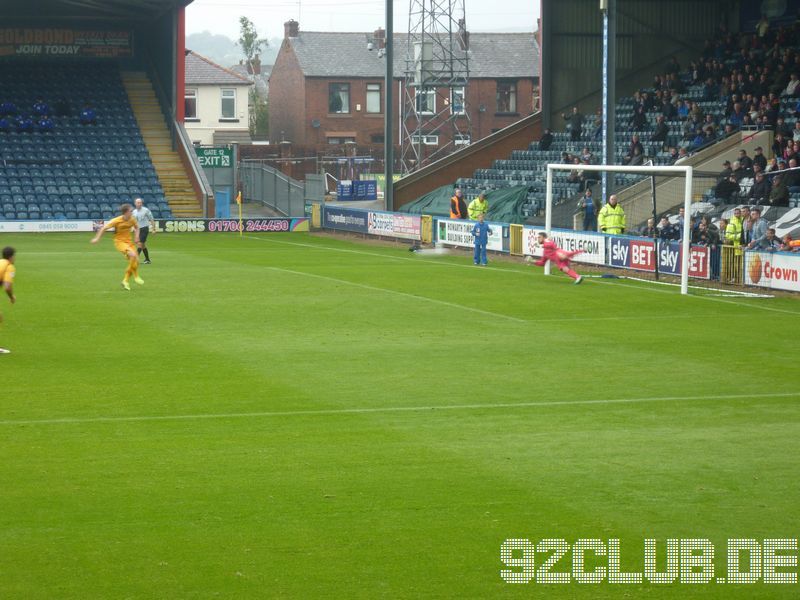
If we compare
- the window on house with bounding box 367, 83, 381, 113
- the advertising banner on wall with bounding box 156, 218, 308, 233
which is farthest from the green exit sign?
the window on house with bounding box 367, 83, 381, 113

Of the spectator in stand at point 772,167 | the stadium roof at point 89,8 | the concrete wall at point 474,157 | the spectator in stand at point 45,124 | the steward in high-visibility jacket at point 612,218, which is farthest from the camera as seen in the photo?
the spectator in stand at point 45,124

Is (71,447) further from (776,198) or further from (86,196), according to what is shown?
(86,196)

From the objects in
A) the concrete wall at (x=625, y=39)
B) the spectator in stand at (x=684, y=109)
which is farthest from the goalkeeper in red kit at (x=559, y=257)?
the concrete wall at (x=625, y=39)

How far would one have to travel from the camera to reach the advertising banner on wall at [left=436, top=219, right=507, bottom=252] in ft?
124

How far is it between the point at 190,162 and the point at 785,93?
1026 inches

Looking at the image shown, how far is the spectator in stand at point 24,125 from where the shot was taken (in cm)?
5328

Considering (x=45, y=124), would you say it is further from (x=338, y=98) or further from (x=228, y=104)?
(x=338, y=98)

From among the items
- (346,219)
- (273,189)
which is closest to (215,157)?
(273,189)

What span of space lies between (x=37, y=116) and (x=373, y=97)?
3477 cm

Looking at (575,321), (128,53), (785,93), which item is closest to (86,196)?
(128,53)

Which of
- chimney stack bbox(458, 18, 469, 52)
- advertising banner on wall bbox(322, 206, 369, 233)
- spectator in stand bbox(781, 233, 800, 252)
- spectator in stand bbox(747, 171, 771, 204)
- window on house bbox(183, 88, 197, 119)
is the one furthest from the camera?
window on house bbox(183, 88, 197, 119)

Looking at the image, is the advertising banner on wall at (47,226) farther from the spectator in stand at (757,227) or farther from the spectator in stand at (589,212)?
the spectator in stand at (757,227)

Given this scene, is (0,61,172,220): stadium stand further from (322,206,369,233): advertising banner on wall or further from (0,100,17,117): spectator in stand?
(322,206,369,233): advertising banner on wall

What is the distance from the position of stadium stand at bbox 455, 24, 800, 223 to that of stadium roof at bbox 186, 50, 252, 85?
3801cm
